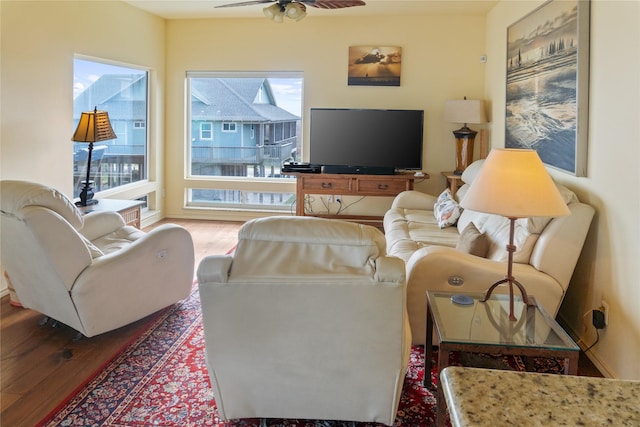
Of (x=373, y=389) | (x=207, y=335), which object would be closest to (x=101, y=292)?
(x=207, y=335)

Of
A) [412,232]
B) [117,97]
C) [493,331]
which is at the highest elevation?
[117,97]

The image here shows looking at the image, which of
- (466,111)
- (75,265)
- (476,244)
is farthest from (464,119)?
(75,265)

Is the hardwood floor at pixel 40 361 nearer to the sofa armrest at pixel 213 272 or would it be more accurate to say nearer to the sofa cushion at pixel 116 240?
the sofa cushion at pixel 116 240

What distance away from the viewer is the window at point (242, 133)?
6242mm

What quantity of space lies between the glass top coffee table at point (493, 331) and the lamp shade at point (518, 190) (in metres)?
0.47

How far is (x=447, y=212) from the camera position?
4207mm

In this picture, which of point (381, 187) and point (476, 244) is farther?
point (381, 187)

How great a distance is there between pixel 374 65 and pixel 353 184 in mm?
1479

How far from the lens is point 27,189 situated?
103 inches

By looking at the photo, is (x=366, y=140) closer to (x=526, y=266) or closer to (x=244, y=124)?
(x=244, y=124)

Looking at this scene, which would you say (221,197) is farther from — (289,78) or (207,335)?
(207,335)

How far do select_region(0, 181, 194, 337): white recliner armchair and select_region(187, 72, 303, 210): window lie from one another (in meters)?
3.32

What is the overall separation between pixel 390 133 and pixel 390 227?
1865 millimetres

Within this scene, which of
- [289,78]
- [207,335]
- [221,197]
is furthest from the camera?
[221,197]
